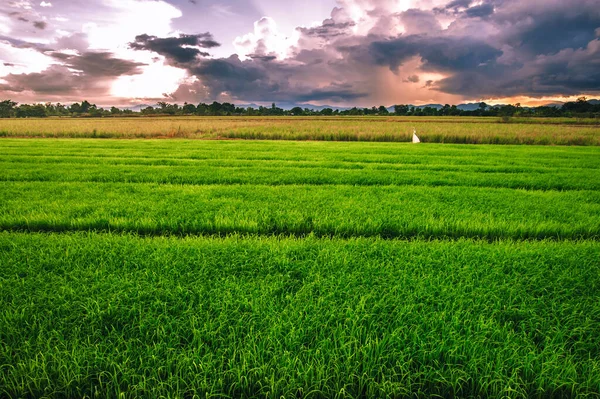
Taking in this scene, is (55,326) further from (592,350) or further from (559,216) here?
(559,216)

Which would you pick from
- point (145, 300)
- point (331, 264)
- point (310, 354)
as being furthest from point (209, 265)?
point (310, 354)

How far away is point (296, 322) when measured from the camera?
2.57 meters

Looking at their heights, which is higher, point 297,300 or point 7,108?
point 7,108

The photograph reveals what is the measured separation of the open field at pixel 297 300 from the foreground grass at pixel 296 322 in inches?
0.6

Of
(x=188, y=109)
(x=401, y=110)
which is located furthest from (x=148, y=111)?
(x=401, y=110)

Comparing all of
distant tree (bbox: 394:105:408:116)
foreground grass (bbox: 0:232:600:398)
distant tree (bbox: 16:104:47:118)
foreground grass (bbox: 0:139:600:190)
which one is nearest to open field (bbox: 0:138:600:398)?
foreground grass (bbox: 0:232:600:398)

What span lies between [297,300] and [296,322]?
336mm

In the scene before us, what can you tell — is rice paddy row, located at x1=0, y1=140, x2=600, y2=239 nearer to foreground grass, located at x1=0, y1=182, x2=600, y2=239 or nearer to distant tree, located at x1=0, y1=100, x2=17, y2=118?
foreground grass, located at x1=0, y1=182, x2=600, y2=239

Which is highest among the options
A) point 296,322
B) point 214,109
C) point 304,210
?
point 214,109

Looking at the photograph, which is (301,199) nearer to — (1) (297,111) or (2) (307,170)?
(2) (307,170)

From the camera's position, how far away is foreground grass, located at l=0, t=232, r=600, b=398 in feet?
6.75

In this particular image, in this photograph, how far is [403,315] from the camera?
8.93 feet

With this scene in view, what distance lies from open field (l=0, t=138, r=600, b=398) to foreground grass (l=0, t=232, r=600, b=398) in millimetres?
17

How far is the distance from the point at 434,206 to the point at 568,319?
152 inches
